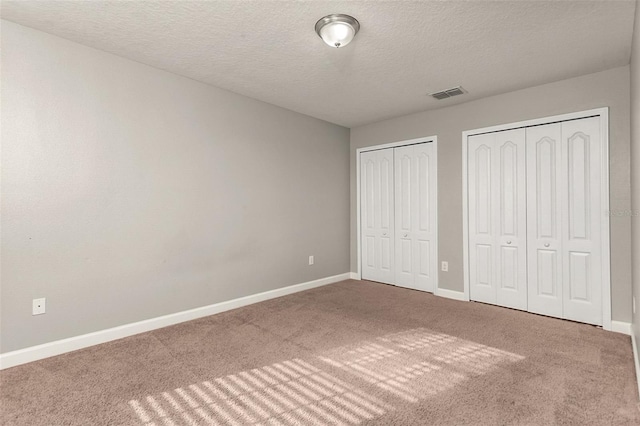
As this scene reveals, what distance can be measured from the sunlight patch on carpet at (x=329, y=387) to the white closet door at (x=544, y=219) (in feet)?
4.50

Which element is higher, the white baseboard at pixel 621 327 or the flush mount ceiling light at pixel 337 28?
the flush mount ceiling light at pixel 337 28

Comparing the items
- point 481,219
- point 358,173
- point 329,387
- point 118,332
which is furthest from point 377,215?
point 118,332

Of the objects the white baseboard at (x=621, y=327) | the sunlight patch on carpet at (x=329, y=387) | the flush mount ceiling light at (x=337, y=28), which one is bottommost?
the sunlight patch on carpet at (x=329, y=387)

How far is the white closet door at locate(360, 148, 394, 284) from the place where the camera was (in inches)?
192

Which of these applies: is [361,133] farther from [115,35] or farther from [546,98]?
[115,35]

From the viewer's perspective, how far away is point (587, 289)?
327 cm

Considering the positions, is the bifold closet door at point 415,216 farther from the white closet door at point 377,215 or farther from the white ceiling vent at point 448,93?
the white ceiling vent at point 448,93

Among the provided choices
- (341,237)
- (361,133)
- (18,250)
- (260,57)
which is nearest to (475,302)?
(341,237)

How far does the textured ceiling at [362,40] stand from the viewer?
2.22 meters

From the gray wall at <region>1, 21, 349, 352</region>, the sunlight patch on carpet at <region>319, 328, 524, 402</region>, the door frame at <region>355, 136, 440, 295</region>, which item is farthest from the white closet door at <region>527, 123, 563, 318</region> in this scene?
the gray wall at <region>1, 21, 349, 352</region>

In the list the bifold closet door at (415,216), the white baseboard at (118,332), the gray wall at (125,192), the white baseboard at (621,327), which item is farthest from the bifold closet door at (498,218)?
the white baseboard at (118,332)

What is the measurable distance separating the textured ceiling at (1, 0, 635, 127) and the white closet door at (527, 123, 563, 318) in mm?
667

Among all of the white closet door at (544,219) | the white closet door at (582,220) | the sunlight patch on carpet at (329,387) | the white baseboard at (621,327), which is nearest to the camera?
the sunlight patch on carpet at (329,387)

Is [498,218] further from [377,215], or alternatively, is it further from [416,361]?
[416,361]
